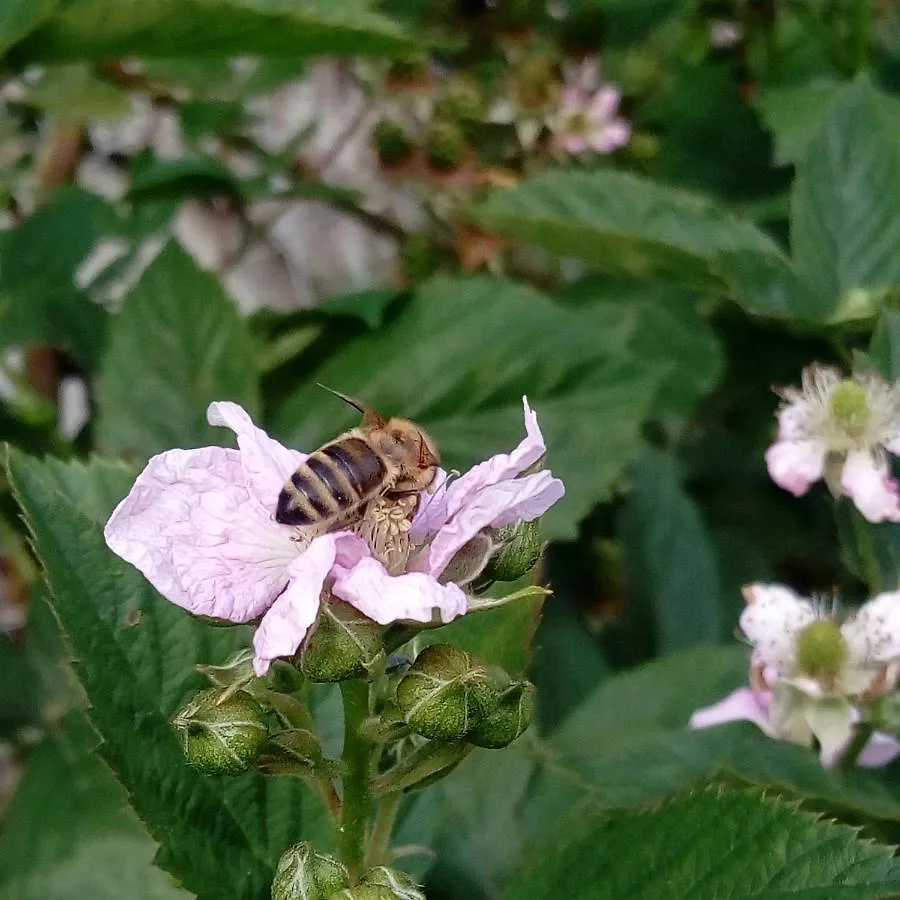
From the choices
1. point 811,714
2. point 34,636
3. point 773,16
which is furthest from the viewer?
point 773,16

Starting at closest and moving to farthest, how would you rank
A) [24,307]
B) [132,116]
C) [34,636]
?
[34,636] → [24,307] → [132,116]

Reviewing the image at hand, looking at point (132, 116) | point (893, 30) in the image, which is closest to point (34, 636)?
point (132, 116)

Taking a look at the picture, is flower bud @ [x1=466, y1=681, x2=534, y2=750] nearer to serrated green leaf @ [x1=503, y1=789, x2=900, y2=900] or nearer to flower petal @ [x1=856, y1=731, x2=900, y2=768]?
serrated green leaf @ [x1=503, y1=789, x2=900, y2=900]

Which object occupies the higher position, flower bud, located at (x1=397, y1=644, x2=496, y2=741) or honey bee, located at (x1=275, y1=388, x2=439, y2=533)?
honey bee, located at (x1=275, y1=388, x2=439, y2=533)

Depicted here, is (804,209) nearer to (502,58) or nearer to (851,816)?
(851,816)

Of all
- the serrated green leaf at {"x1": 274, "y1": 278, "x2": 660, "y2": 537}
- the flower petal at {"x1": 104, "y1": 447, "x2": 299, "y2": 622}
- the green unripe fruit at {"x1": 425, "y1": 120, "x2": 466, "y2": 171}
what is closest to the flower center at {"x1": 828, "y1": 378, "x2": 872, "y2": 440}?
the serrated green leaf at {"x1": 274, "y1": 278, "x2": 660, "y2": 537}
